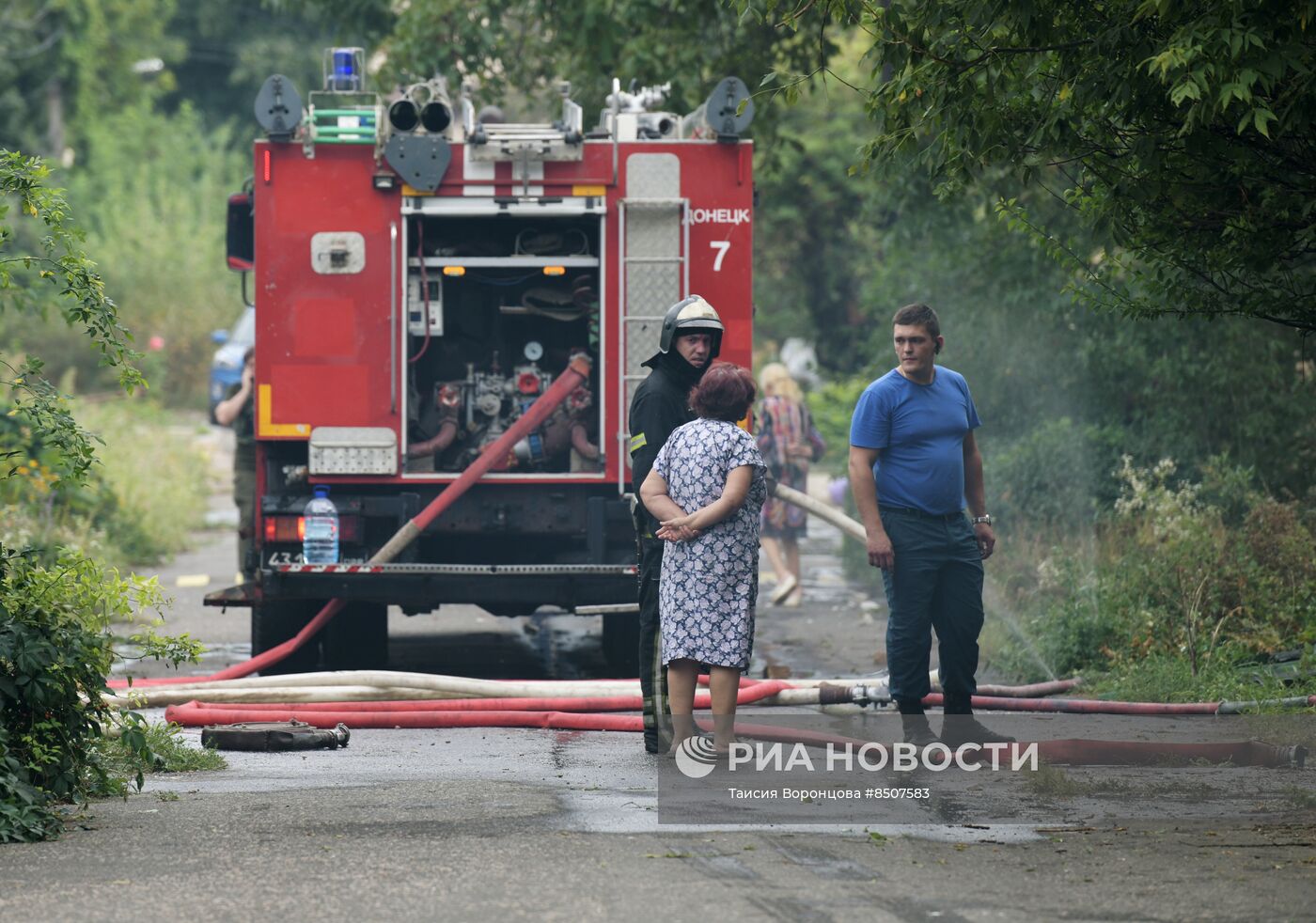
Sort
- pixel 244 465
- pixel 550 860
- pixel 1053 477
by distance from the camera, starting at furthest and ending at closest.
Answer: pixel 1053 477
pixel 244 465
pixel 550 860

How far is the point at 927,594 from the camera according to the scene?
7.91m

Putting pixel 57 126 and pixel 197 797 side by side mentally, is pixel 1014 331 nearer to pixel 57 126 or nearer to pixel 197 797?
pixel 197 797

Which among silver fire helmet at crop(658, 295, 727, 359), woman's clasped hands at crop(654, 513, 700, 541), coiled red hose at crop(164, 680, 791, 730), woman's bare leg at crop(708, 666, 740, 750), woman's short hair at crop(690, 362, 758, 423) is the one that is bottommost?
coiled red hose at crop(164, 680, 791, 730)

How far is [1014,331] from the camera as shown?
45.1 ft

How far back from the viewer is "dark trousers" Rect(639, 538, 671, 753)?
7.72 metres

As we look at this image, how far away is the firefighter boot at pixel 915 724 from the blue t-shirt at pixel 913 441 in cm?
82

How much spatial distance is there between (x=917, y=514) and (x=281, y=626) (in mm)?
3994

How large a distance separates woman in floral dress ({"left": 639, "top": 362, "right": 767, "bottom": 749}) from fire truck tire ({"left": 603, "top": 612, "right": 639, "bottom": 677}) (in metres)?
3.12

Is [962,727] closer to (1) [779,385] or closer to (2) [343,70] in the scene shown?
(2) [343,70]

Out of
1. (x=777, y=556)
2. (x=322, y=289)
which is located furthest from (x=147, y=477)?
(x=322, y=289)

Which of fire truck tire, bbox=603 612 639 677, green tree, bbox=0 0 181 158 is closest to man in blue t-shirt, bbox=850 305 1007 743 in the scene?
fire truck tire, bbox=603 612 639 677

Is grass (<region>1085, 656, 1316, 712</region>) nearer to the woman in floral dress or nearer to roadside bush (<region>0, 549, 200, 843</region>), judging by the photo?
the woman in floral dress

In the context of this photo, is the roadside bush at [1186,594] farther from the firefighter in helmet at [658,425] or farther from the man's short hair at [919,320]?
the firefighter in helmet at [658,425]

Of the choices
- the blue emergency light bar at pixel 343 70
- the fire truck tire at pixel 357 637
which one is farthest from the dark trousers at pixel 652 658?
the blue emergency light bar at pixel 343 70
